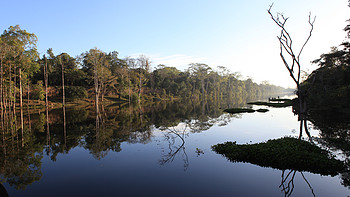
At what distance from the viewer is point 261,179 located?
25.4 ft

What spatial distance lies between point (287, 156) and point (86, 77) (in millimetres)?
54354

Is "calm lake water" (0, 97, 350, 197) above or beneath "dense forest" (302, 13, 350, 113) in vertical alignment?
beneath

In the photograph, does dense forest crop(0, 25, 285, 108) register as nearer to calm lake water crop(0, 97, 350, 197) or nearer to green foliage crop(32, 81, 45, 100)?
green foliage crop(32, 81, 45, 100)

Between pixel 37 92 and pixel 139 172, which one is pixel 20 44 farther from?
pixel 139 172

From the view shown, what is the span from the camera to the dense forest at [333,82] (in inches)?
1250

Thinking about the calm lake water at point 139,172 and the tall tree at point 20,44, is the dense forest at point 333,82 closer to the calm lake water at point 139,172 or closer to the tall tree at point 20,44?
the calm lake water at point 139,172

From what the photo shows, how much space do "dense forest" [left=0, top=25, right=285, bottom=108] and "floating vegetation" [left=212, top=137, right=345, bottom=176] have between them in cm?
3784

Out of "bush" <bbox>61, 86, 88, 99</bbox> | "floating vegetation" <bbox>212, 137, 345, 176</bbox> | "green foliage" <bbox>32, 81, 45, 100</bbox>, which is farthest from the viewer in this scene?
"bush" <bbox>61, 86, 88, 99</bbox>

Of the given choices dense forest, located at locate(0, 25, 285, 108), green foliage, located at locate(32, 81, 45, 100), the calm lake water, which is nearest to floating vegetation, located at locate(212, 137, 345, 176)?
the calm lake water

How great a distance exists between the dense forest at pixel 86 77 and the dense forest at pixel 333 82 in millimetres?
45600

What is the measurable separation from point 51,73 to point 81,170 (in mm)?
55690

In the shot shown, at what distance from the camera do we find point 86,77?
52.6 m

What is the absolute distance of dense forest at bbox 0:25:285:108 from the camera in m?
35.6

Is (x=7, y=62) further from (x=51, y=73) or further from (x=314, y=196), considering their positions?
(x=314, y=196)
